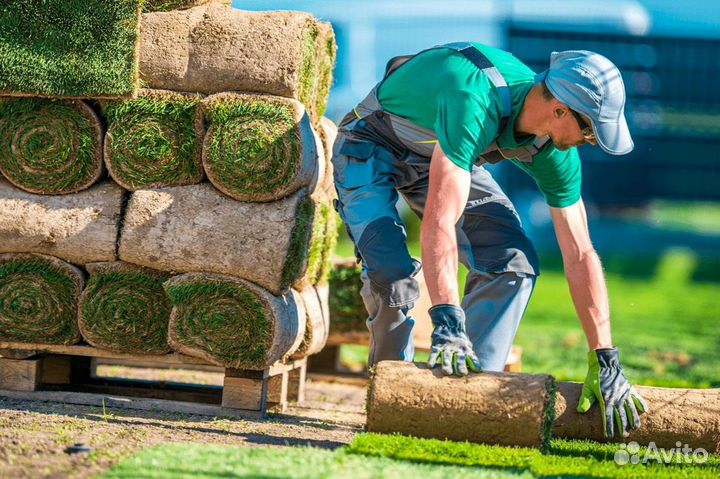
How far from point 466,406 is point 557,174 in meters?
1.27

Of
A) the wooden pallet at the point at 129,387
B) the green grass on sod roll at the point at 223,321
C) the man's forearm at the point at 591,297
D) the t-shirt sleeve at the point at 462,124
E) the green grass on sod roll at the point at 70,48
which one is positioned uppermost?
the green grass on sod roll at the point at 70,48

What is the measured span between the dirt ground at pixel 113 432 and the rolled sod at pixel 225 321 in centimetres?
31

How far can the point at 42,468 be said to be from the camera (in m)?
3.02

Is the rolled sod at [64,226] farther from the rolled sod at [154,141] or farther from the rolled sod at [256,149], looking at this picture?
the rolled sod at [256,149]

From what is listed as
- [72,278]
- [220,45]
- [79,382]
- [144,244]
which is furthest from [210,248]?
[79,382]

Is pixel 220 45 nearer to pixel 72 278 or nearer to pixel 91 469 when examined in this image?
pixel 72 278

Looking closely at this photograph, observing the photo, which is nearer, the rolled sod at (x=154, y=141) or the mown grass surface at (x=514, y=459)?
the mown grass surface at (x=514, y=459)

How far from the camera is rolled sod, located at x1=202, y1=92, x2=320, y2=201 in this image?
4.42m

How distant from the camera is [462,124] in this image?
3.66 metres

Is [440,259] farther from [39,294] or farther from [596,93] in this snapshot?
[39,294]

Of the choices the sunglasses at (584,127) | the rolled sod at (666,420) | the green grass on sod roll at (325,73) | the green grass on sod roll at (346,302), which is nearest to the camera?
the sunglasses at (584,127)

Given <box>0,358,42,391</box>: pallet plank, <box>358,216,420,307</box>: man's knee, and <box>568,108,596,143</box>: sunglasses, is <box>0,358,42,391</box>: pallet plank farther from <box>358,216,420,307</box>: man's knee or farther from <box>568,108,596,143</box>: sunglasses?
<box>568,108,596,143</box>: sunglasses

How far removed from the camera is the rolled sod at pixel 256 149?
442cm

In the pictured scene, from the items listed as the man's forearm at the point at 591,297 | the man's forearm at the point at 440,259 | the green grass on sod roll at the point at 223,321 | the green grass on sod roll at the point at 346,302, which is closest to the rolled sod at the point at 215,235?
the green grass on sod roll at the point at 223,321
